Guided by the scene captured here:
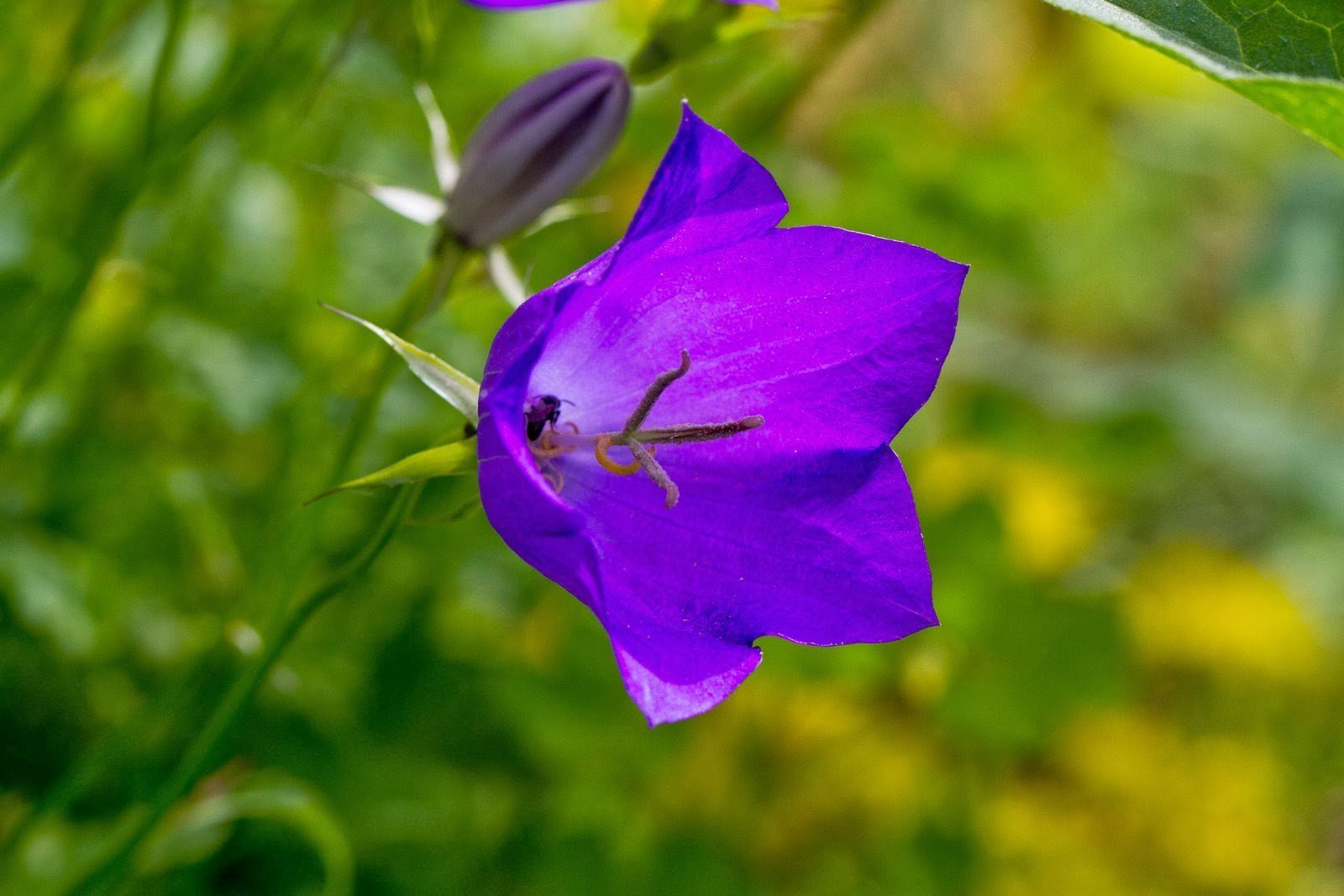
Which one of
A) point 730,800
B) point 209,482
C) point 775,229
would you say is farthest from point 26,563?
point 730,800

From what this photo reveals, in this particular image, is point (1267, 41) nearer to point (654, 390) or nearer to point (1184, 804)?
point (654, 390)

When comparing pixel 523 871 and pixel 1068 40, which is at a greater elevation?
pixel 523 871

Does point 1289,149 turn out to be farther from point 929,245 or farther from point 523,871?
point 523,871

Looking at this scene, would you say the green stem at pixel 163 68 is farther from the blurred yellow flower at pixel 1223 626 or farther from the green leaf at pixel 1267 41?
the blurred yellow flower at pixel 1223 626

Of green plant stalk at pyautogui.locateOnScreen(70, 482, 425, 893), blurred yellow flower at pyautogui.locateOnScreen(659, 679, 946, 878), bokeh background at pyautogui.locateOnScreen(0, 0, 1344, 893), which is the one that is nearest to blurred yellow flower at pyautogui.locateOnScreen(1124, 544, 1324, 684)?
bokeh background at pyautogui.locateOnScreen(0, 0, 1344, 893)

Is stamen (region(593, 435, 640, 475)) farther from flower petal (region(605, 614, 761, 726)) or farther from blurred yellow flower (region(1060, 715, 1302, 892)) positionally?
blurred yellow flower (region(1060, 715, 1302, 892))

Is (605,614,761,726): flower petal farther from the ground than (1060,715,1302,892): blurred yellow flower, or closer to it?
farther from the ground
